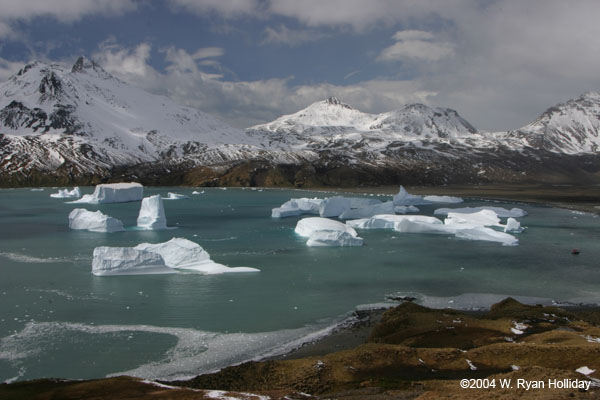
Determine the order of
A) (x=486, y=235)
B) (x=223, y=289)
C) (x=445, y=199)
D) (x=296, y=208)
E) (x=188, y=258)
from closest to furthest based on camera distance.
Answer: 1. (x=223, y=289)
2. (x=188, y=258)
3. (x=486, y=235)
4. (x=296, y=208)
5. (x=445, y=199)

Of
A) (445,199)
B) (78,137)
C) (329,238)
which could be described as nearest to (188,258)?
(329,238)

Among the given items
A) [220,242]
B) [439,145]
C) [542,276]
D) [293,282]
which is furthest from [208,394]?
[439,145]

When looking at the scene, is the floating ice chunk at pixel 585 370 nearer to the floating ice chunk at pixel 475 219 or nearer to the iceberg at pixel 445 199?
the floating ice chunk at pixel 475 219

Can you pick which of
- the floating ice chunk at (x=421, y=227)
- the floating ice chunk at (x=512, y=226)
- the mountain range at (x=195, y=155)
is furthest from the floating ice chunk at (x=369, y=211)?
the mountain range at (x=195, y=155)

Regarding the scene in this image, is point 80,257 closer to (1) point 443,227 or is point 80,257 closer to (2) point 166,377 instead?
(2) point 166,377

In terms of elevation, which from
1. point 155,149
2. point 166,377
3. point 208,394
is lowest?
point 166,377

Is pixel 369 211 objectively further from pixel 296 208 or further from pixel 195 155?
pixel 195 155

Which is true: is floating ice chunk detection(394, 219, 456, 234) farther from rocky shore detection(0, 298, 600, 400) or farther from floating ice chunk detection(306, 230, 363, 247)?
rocky shore detection(0, 298, 600, 400)
